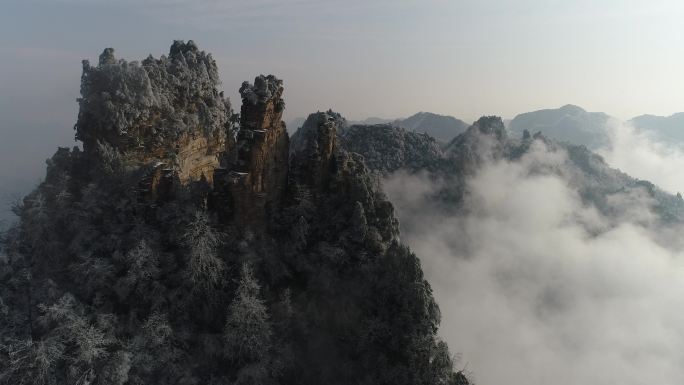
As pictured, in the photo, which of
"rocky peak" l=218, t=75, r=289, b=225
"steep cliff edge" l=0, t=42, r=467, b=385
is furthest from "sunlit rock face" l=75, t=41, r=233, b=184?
"rocky peak" l=218, t=75, r=289, b=225

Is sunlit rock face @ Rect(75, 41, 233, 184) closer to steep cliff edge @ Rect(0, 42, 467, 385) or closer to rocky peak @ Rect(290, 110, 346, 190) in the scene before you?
steep cliff edge @ Rect(0, 42, 467, 385)

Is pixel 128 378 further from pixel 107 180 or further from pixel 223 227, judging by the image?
pixel 107 180

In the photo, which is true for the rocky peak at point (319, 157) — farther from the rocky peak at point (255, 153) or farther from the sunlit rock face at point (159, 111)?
the sunlit rock face at point (159, 111)

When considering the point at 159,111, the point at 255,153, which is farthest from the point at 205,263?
the point at 159,111

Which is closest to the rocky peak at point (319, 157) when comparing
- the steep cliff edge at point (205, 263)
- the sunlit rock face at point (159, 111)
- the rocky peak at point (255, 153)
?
the steep cliff edge at point (205, 263)

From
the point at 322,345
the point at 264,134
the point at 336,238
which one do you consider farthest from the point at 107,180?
the point at 322,345

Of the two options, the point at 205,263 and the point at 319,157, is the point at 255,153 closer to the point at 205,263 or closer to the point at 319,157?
the point at 319,157

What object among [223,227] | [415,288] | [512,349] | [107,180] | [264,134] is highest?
[264,134]

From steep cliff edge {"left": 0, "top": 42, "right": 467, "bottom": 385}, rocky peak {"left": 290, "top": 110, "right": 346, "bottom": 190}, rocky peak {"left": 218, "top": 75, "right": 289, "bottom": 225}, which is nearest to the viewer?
steep cliff edge {"left": 0, "top": 42, "right": 467, "bottom": 385}
